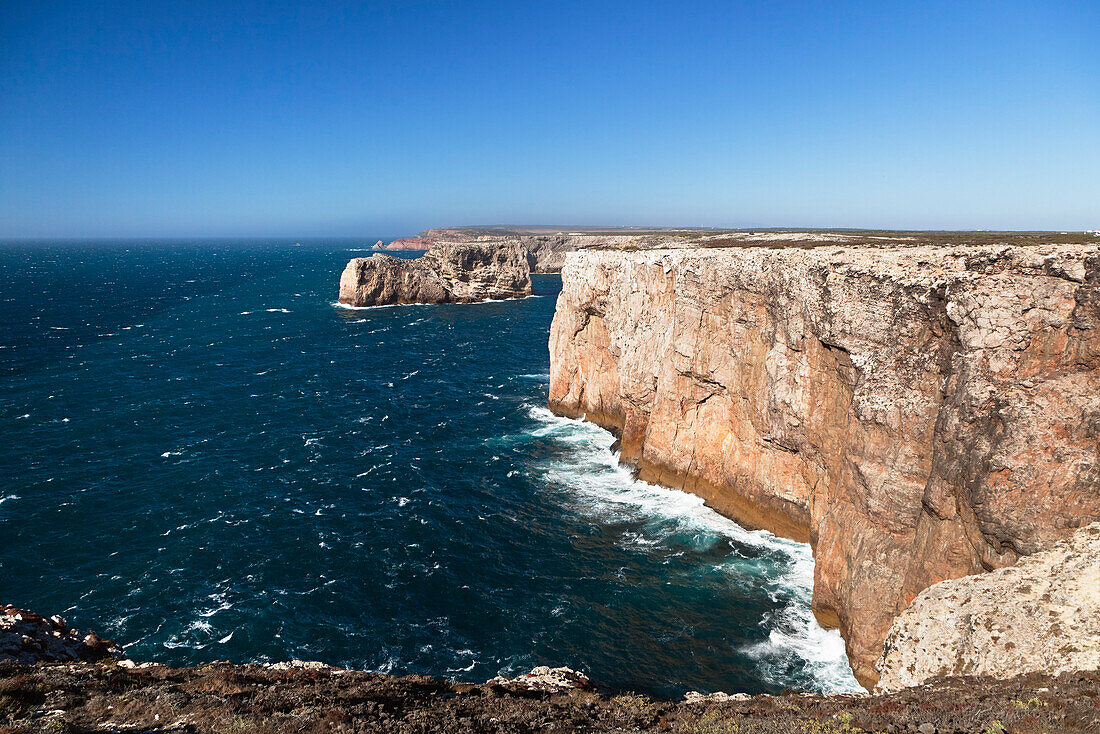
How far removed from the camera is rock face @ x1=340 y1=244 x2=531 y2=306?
136250 millimetres

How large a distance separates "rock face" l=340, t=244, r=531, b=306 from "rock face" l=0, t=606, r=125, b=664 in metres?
121

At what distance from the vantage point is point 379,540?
→ 3831 cm

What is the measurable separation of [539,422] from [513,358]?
28.1m

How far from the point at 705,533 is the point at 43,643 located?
3408cm

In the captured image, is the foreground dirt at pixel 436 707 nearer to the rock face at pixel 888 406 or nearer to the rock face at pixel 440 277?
the rock face at pixel 888 406

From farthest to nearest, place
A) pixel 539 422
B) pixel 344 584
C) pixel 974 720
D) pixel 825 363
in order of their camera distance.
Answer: pixel 539 422 → pixel 344 584 → pixel 825 363 → pixel 974 720

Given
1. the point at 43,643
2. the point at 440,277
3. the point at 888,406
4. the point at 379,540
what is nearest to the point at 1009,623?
the point at 888,406

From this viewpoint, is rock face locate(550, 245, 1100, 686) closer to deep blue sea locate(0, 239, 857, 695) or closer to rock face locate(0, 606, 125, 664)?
deep blue sea locate(0, 239, 857, 695)

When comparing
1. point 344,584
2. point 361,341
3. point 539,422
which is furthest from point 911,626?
point 361,341

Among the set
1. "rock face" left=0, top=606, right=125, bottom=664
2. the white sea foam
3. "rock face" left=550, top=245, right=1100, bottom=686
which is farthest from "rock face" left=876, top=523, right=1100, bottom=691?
"rock face" left=0, top=606, right=125, bottom=664

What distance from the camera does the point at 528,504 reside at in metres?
42.9

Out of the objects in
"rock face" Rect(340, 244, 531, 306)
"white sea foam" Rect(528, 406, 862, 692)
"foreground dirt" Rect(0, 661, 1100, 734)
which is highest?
"rock face" Rect(340, 244, 531, 306)

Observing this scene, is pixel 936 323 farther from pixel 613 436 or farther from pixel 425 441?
pixel 425 441

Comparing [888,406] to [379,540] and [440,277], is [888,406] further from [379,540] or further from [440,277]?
[440,277]
